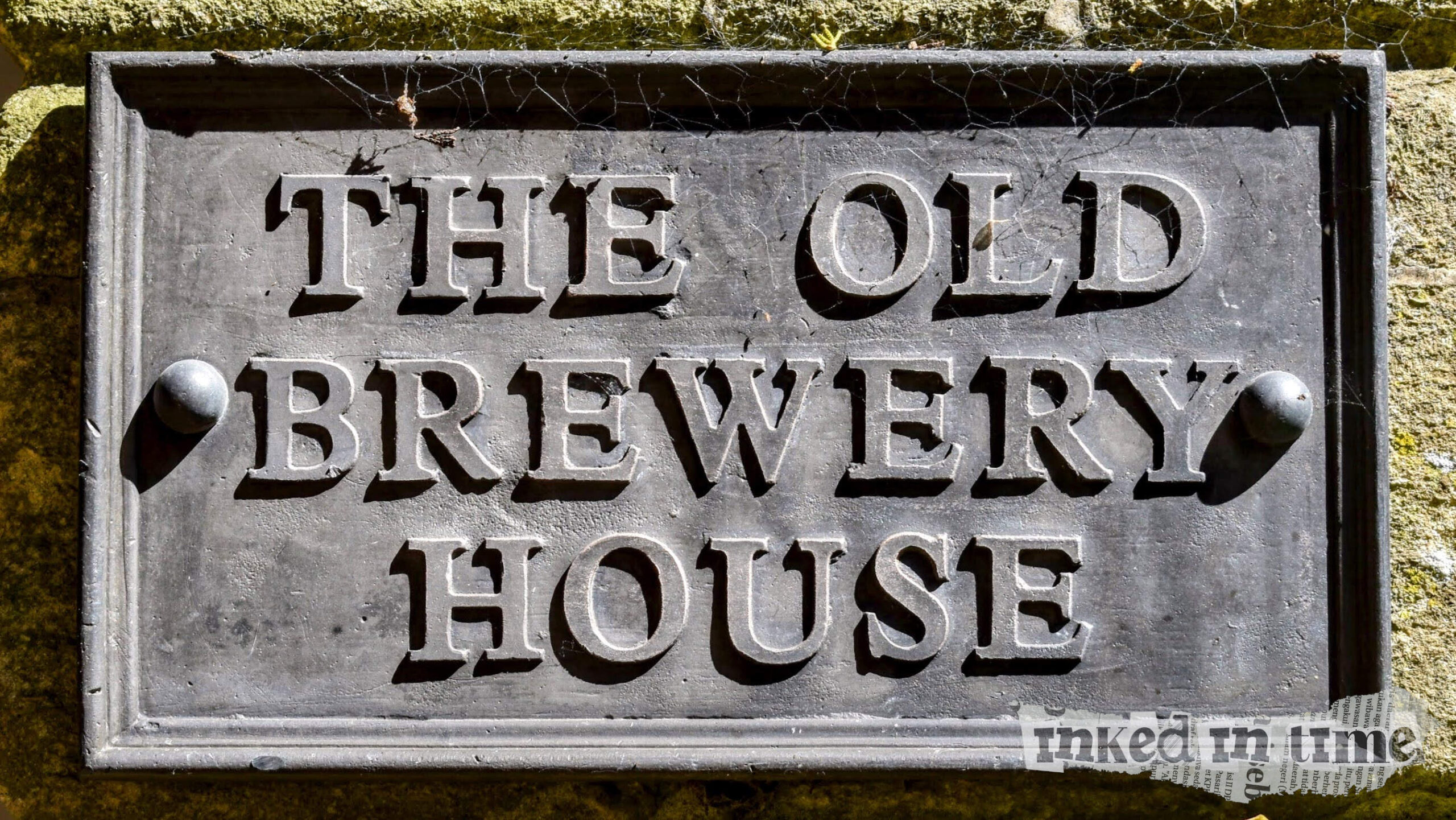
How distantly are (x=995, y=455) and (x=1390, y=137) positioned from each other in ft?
3.82

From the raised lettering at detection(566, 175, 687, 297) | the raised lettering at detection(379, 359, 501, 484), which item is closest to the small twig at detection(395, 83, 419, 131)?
the raised lettering at detection(566, 175, 687, 297)

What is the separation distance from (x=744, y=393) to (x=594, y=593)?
0.52 meters

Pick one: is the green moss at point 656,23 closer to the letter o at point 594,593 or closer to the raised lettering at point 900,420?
the raised lettering at point 900,420

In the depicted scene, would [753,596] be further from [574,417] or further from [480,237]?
[480,237]

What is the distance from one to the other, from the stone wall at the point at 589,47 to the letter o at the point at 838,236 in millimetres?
366

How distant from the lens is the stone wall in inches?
77.7

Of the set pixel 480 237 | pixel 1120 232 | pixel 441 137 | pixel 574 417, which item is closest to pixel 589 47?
pixel 441 137

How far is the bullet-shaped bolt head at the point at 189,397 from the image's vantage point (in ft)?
5.90

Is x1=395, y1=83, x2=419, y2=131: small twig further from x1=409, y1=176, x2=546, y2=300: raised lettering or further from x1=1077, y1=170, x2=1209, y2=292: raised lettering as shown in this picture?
x1=1077, y1=170, x2=1209, y2=292: raised lettering

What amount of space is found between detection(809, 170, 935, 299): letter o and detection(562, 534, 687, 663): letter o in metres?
0.67

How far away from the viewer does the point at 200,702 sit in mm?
1862

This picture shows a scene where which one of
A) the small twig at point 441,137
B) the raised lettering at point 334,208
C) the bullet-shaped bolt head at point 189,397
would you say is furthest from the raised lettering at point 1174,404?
the bullet-shaped bolt head at point 189,397

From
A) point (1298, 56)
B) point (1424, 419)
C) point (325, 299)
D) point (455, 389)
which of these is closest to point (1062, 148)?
point (1298, 56)

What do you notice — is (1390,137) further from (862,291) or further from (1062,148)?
(862,291)
